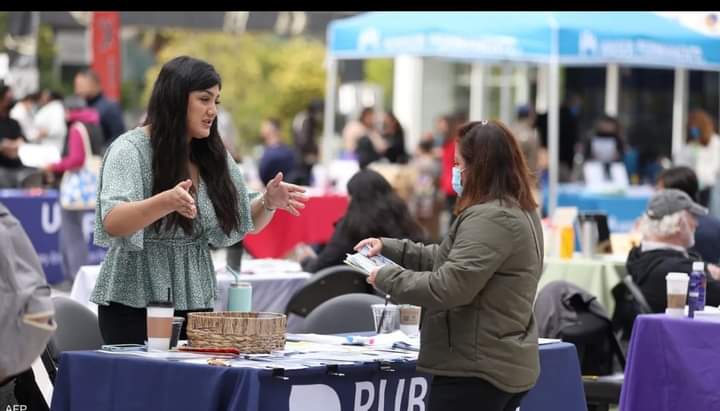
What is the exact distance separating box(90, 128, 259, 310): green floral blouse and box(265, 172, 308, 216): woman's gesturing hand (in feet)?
0.81

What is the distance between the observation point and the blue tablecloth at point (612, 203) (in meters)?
17.5

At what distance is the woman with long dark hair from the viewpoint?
17.5 feet

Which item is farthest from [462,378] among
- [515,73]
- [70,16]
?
[515,73]

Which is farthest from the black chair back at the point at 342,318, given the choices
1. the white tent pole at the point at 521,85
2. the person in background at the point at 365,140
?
the white tent pole at the point at 521,85

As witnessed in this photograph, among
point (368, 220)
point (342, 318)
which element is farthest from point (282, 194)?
point (368, 220)

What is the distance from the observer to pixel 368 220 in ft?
28.9

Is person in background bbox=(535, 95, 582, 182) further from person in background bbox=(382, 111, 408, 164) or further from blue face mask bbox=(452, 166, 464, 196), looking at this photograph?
blue face mask bbox=(452, 166, 464, 196)

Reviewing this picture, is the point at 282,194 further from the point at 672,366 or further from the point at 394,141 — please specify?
the point at 394,141

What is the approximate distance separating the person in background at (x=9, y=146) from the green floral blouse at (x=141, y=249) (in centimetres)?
1067

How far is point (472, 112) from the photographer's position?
28453 millimetres

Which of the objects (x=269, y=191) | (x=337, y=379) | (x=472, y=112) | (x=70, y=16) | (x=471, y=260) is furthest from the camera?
(x=472, y=112)

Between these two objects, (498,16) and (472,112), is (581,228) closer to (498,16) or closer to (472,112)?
(498,16)

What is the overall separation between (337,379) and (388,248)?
505mm

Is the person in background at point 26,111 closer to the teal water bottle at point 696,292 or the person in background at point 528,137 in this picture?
the person in background at point 528,137
